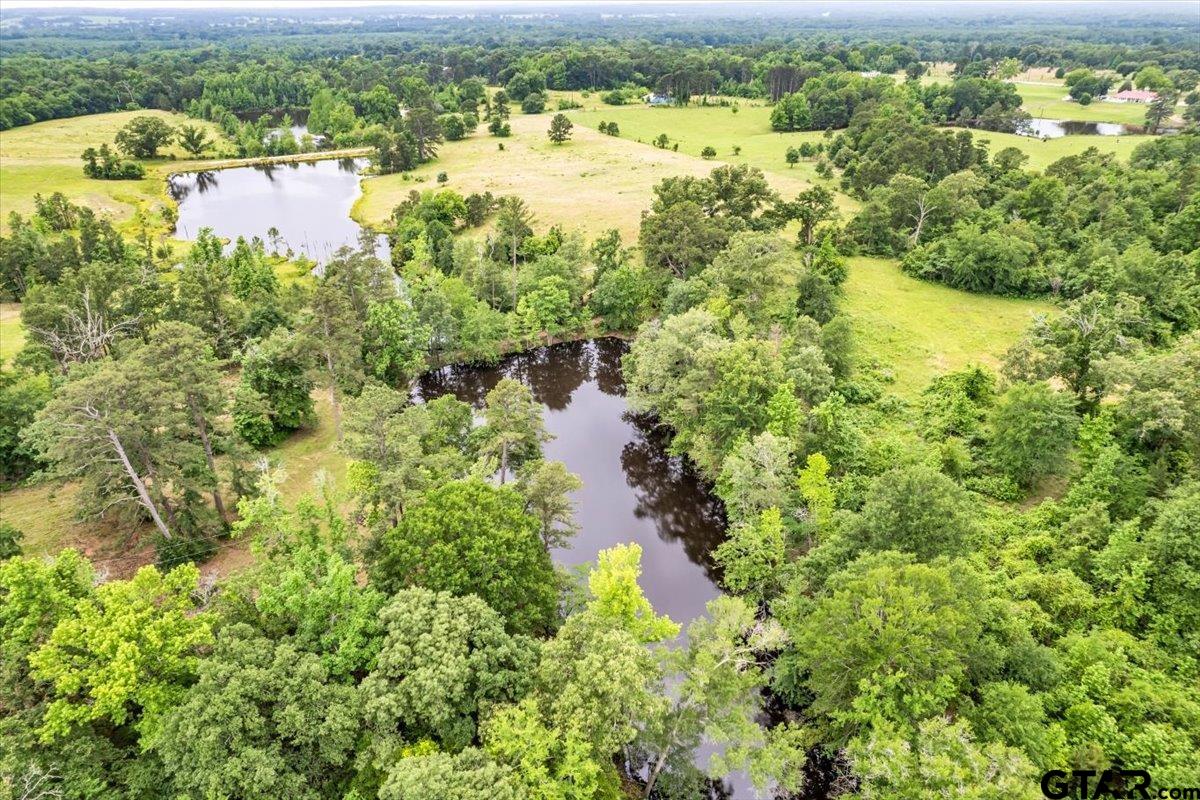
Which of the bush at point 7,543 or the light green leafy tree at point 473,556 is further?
the bush at point 7,543

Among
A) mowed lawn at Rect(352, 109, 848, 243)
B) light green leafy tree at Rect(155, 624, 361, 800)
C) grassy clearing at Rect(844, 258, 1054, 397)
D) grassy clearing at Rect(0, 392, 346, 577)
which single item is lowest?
grassy clearing at Rect(0, 392, 346, 577)

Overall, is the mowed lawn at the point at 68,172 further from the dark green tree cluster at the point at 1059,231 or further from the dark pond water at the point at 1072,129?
the dark pond water at the point at 1072,129

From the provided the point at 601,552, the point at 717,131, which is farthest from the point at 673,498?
the point at 717,131

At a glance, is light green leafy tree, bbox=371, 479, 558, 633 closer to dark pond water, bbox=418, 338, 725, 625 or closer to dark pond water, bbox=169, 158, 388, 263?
dark pond water, bbox=418, 338, 725, 625

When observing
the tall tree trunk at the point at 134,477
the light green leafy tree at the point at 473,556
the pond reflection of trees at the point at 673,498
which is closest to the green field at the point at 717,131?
the pond reflection of trees at the point at 673,498

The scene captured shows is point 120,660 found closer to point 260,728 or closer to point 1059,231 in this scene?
point 260,728

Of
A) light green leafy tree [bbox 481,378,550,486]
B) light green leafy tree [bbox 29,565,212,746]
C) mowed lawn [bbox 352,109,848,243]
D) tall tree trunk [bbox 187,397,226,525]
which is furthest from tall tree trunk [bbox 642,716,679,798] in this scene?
mowed lawn [bbox 352,109,848,243]
